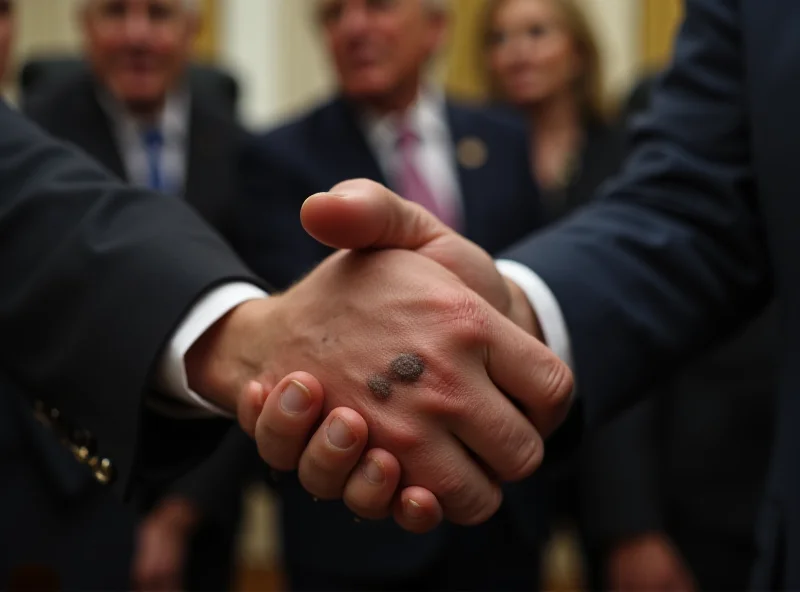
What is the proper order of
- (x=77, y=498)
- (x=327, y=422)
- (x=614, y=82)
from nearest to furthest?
(x=327, y=422), (x=77, y=498), (x=614, y=82)

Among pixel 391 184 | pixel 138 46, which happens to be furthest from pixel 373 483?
pixel 138 46

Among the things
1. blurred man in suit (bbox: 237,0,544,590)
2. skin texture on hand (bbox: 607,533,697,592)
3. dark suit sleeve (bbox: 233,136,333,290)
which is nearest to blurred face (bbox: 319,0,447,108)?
blurred man in suit (bbox: 237,0,544,590)

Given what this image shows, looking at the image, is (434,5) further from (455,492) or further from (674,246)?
(455,492)

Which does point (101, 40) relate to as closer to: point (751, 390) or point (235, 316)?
point (235, 316)

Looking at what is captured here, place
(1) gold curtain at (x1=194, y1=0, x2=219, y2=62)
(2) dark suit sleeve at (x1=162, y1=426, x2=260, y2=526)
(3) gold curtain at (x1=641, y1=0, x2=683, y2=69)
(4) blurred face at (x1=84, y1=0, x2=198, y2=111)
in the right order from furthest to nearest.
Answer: (1) gold curtain at (x1=194, y1=0, x2=219, y2=62) < (3) gold curtain at (x1=641, y1=0, x2=683, y2=69) < (4) blurred face at (x1=84, y1=0, x2=198, y2=111) < (2) dark suit sleeve at (x1=162, y1=426, x2=260, y2=526)

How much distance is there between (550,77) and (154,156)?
92cm

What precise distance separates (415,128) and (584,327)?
900mm

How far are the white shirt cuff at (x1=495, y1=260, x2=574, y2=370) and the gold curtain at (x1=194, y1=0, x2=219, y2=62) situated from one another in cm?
259

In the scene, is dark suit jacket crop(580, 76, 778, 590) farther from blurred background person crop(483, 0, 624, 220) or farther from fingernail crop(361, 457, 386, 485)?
fingernail crop(361, 457, 386, 485)

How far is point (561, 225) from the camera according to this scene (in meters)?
0.97

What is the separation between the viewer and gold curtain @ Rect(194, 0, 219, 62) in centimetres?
323

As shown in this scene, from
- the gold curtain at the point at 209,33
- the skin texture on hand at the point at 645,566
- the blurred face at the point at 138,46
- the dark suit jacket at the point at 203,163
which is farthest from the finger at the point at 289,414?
the gold curtain at the point at 209,33

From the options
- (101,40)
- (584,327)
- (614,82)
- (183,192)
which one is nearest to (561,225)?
(584,327)

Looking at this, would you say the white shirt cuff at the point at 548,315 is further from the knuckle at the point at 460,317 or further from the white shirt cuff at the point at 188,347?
the white shirt cuff at the point at 188,347
